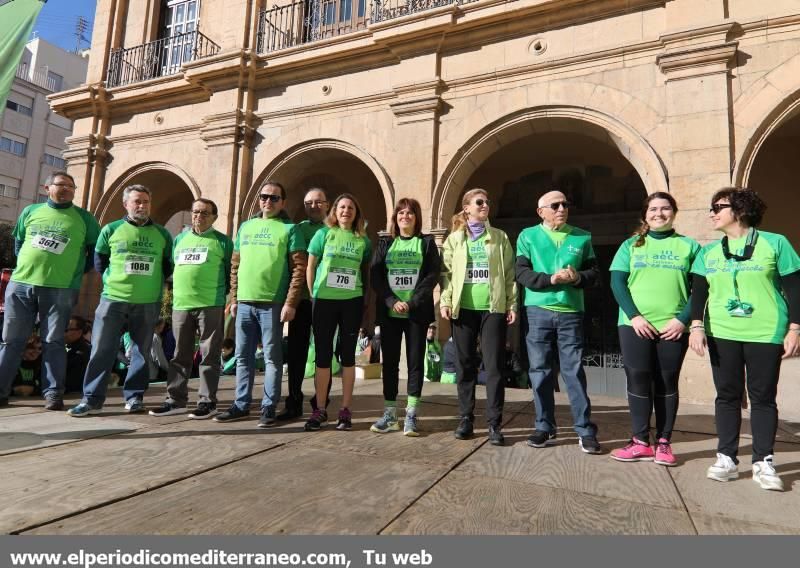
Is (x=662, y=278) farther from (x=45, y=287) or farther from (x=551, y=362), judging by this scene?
(x=45, y=287)

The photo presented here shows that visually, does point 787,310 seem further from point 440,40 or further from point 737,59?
point 440,40

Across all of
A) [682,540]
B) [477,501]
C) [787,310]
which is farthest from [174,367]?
[787,310]

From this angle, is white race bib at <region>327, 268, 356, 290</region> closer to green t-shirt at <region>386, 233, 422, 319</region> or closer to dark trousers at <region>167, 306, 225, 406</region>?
green t-shirt at <region>386, 233, 422, 319</region>

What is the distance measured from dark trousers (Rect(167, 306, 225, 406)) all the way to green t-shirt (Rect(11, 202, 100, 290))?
1.10 m

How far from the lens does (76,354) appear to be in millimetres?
4836

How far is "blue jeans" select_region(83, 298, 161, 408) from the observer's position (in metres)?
3.82

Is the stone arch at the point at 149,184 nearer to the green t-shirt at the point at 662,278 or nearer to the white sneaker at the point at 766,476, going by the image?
the green t-shirt at the point at 662,278

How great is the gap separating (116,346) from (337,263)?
6.93 feet

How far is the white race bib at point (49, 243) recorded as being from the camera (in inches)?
159

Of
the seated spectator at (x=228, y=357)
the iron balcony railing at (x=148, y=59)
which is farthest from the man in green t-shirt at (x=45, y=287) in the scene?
the iron balcony railing at (x=148, y=59)

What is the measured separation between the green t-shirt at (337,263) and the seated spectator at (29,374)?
3071mm

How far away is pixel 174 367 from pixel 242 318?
2.70 ft

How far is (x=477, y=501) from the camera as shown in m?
2.11

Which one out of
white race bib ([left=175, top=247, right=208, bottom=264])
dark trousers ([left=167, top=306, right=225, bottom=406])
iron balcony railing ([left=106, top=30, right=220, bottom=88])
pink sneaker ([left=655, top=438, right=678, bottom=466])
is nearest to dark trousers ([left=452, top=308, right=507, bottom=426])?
pink sneaker ([left=655, top=438, right=678, bottom=466])
